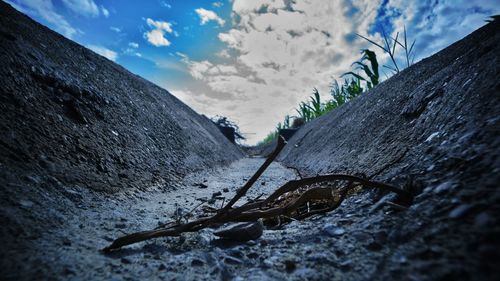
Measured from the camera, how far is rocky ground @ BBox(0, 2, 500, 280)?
1.96ft

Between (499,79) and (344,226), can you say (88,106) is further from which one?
(499,79)

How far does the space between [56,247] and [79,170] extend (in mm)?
821

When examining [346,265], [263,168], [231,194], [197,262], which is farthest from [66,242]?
[231,194]

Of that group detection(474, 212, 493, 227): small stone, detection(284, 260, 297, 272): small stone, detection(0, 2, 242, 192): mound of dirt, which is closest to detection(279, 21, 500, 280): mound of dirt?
detection(474, 212, 493, 227): small stone

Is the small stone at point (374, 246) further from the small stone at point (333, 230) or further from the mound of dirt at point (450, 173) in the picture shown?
the small stone at point (333, 230)

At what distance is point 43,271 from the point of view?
0.62m

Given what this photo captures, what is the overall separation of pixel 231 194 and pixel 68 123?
1.32 meters

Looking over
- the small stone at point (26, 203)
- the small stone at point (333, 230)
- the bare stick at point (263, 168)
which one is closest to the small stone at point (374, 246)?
the small stone at point (333, 230)

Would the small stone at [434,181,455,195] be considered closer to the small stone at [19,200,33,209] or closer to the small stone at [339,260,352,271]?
the small stone at [339,260,352,271]

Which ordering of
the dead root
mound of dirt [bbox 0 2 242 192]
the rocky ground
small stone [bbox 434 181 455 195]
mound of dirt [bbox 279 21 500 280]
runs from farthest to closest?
mound of dirt [bbox 0 2 242 192] < the dead root < small stone [bbox 434 181 455 195] < the rocky ground < mound of dirt [bbox 279 21 500 280]

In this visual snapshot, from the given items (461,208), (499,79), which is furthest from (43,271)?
(499,79)

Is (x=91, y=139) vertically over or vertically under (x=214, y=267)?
over

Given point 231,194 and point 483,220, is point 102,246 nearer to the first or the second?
point 483,220

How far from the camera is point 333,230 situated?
A: 2.96 ft
